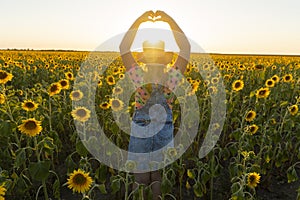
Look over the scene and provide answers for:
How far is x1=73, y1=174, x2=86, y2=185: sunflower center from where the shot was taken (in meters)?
2.40

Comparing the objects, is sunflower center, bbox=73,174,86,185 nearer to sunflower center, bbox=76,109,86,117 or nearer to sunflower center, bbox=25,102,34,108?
sunflower center, bbox=76,109,86,117

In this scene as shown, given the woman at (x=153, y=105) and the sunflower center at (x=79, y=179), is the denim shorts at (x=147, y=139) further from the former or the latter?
the sunflower center at (x=79, y=179)

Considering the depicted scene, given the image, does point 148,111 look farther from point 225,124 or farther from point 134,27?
point 225,124

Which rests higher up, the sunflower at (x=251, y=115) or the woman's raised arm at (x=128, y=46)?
the woman's raised arm at (x=128, y=46)

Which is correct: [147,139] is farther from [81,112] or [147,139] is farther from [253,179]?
[253,179]

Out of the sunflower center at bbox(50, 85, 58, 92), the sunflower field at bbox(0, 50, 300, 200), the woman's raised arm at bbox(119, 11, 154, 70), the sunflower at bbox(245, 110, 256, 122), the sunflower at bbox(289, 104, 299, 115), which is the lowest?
the sunflower field at bbox(0, 50, 300, 200)

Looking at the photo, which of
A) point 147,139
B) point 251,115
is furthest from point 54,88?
point 251,115

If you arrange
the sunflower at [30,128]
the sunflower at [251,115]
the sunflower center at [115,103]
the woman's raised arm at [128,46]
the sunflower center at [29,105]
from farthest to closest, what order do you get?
the sunflower at [251,115] → the sunflower center at [115,103] → the sunflower center at [29,105] → the woman's raised arm at [128,46] → the sunflower at [30,128]

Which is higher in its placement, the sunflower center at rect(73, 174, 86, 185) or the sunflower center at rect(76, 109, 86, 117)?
the sunflower center at rect(76, 109, 86, 117)

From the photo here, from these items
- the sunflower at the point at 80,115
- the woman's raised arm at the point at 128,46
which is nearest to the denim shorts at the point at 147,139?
the woman's raised arm at the point at 128,46

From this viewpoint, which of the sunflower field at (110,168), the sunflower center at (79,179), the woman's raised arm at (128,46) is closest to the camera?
the sunflower center at (79,179)

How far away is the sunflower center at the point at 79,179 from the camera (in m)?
2.40

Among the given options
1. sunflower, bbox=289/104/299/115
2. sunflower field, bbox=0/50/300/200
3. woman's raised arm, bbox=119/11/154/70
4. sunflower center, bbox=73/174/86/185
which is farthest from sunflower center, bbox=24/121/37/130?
sunflower, bbox=289/104/299/115

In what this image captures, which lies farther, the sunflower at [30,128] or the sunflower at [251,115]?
the sunflower at [251,115]
